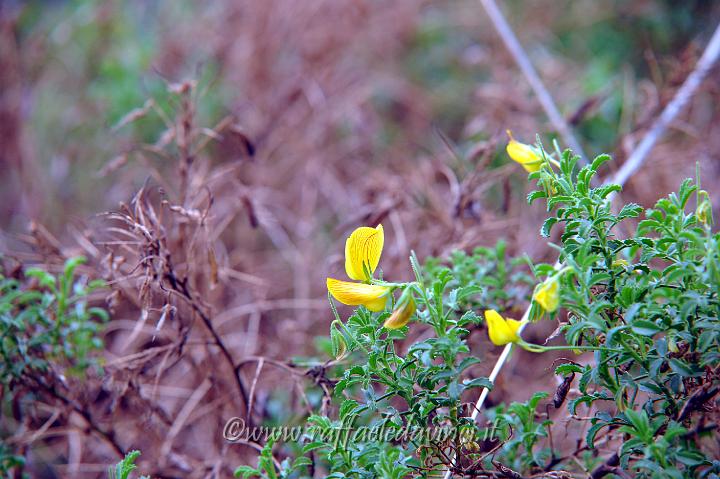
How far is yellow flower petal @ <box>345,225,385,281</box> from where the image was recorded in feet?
3.12

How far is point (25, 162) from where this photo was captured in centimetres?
271

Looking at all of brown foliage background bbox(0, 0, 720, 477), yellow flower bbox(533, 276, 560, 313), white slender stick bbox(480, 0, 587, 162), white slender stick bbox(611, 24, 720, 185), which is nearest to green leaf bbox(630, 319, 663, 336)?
yellow flower bbox(533, 276, 560, 313)

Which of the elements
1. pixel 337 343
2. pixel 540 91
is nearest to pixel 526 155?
pixel 337 343

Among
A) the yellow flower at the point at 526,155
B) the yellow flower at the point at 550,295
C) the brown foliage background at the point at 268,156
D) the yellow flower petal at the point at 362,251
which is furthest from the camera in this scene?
the brown foliage background at the point at 268,156

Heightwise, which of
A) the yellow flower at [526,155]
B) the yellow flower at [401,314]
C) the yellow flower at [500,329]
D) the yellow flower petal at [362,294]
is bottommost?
the yellow flower at [500,329]

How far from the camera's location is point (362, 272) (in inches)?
38.0

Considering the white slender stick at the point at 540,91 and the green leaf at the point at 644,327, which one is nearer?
the green leaf at the point at 644,327

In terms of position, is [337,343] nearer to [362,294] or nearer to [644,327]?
→ [362,294]

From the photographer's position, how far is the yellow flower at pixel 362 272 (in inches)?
36.1

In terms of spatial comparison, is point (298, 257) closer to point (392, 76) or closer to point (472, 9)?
point (392, 76)

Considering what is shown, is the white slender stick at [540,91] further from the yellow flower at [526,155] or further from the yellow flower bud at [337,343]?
the yellow flower bud at [337,343]

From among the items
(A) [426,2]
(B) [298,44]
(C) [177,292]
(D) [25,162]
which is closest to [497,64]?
(A) [426,2]

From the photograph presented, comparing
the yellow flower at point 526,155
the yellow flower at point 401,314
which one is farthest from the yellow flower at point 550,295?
the yellow flower at point 526,155

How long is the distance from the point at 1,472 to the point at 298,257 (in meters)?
1.23
